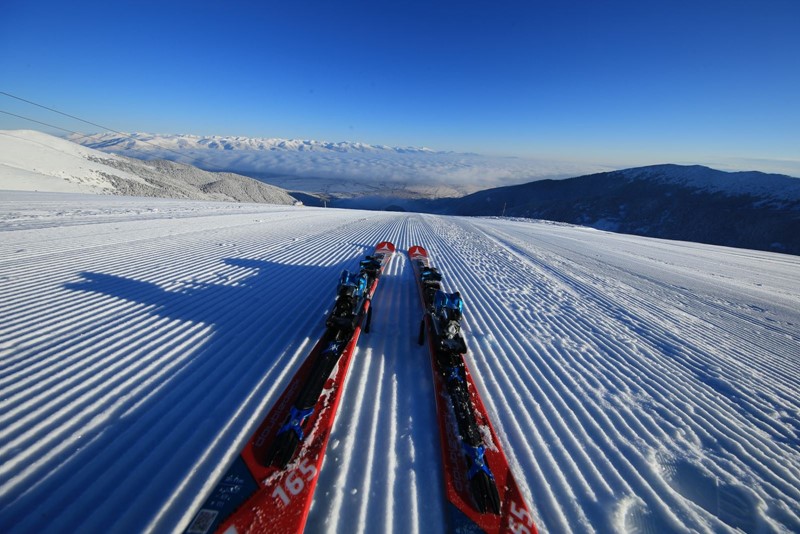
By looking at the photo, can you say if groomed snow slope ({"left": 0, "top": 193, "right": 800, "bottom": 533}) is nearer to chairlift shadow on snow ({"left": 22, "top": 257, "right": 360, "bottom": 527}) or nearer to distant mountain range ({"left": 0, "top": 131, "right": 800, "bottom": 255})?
chairlift shadow on snow ({"left": 22, "top": 257, "right": 360, "bottom": 527})

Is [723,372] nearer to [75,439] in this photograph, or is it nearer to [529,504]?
[529,504]

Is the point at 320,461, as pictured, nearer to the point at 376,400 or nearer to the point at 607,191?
the point at 376,400

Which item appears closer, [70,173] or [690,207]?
[70,173]

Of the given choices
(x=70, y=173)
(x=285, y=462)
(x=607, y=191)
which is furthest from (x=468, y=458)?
(x=607, y=191)

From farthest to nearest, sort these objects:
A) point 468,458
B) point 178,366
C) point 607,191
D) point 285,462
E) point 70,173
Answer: point 607,191, point 70,173, point 178,366, point 468,458, point 285,462

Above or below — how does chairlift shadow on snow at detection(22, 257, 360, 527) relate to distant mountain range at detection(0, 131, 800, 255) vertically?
below

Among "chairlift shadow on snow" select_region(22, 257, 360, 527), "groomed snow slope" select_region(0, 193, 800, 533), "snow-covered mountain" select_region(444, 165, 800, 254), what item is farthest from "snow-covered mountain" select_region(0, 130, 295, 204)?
"snow-covered mountain" select_region(444, 165, 800, 254)

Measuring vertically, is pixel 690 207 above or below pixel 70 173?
above
